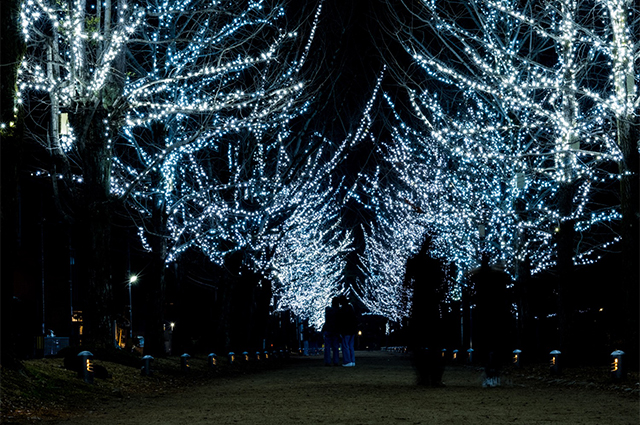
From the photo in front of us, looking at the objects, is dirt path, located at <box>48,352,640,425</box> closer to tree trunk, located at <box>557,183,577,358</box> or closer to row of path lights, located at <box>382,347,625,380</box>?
row of path lights, located at <box>382,347,625,380</box>

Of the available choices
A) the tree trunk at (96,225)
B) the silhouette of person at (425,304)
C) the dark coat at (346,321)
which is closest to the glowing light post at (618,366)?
the silhouette of person at (425,304)

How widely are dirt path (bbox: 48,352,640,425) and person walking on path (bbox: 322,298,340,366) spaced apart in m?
8.69

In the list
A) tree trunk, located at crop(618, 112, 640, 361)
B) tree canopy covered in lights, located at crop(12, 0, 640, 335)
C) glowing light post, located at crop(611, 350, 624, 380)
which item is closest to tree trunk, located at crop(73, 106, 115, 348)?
tree canopy covered in lights, located at crop(12, 0, 640, 335)

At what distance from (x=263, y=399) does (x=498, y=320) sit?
427 cm

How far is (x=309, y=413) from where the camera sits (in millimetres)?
9023

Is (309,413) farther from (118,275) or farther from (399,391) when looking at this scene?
(118,275)

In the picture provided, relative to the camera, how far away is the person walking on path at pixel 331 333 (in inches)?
897

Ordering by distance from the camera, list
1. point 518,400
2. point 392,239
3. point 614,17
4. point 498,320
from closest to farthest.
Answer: point 518,400
point 498,320
point 614,17
point 392,239

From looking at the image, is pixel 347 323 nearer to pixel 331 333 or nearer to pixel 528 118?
pixel 331 333

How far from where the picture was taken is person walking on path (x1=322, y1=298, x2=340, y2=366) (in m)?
22.8

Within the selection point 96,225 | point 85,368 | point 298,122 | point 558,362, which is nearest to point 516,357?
point 558,362

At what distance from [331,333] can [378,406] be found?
46.4ft

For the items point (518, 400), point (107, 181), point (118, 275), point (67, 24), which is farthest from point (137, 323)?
point (518, 400)

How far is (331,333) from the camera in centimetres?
2378
